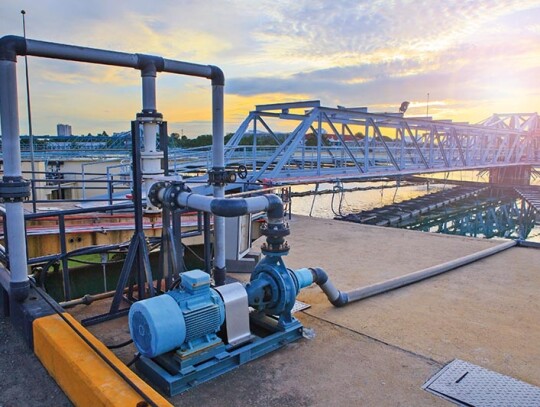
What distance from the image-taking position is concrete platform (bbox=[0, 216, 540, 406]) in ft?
10.0

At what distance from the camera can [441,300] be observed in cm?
500

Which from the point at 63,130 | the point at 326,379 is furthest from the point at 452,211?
the point at 63,130

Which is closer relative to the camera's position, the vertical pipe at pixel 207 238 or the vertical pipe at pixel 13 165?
the vertical pipe at pixel 13 165

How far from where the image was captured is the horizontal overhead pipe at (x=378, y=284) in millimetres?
4336

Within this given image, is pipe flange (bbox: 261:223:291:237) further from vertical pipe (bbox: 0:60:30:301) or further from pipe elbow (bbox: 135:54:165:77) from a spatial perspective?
vertical pipe (bbox: 0:60:30:301)

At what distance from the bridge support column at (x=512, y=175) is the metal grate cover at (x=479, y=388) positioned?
49.8 meters

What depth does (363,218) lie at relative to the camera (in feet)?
64.4

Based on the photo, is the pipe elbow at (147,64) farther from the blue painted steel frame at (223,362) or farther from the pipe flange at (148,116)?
the blue painted steel frame at (223,362)

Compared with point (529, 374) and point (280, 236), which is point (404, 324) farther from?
point (280, 236)

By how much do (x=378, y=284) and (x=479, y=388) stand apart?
208 cm

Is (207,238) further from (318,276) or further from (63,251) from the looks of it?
(63,251)

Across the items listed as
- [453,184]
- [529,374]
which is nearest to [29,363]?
[529,374]

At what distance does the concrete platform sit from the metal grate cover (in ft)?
0.32

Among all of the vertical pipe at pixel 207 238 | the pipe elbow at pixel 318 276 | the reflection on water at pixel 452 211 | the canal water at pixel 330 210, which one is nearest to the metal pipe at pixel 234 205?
the pipe elbow at pixel 318 276
